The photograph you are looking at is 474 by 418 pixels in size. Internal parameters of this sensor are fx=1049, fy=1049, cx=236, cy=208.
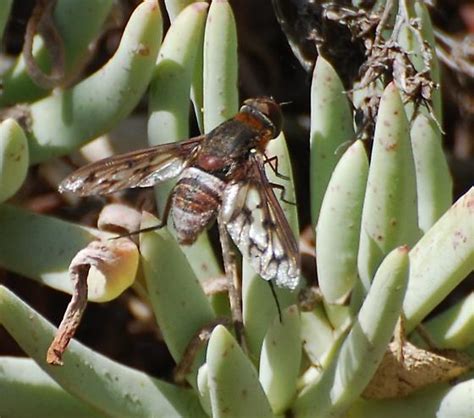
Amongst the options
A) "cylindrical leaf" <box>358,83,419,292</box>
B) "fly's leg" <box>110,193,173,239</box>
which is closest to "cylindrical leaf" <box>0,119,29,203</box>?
"fly's leg" <box>110,193,173,239</box>

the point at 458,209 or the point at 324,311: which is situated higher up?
the point at 458,209

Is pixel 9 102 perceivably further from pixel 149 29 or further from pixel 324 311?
pixel 324 311

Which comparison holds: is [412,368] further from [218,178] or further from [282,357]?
[218,178]

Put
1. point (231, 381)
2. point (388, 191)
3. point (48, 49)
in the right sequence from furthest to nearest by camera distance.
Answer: point (48, 49) < point (388, 191) < point (231, 381)

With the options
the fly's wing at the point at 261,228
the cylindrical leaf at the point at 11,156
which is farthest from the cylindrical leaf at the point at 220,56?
the cylindrical leaf at the point at 11,156

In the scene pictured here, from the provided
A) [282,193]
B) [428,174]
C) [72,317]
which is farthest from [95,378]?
[428,174]

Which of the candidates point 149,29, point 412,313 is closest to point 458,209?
point 412,313

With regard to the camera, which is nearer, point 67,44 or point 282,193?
point 282,193
